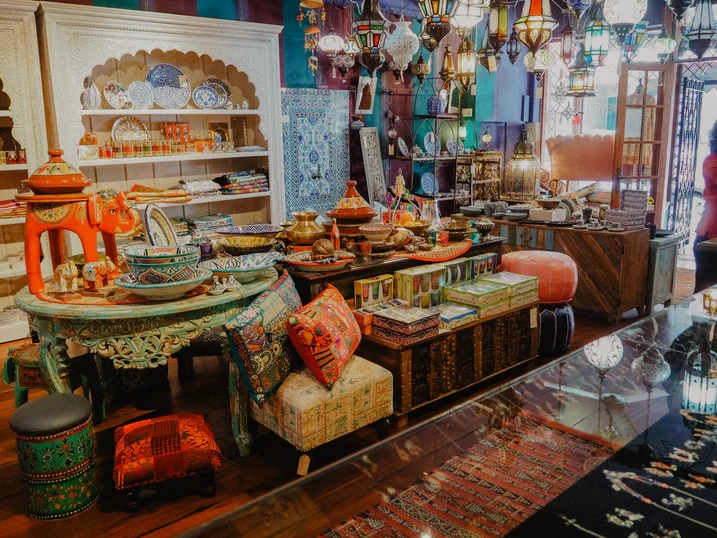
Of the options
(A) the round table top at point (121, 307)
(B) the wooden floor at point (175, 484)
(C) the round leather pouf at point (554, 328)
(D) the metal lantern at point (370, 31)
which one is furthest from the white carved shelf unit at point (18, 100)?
(C) the round leather pouf at point (554, 328)

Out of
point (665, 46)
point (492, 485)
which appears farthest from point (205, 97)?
point (492, 485)

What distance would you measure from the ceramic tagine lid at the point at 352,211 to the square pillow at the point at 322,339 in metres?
0.90

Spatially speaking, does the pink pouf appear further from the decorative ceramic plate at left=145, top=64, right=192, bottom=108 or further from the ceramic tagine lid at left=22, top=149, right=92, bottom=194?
the decorative ceramic plate at left=145, top=64, right=192, bottom=108

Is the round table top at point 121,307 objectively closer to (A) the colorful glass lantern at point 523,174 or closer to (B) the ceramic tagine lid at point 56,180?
(B) the ceramic tagine lid at point 56,180

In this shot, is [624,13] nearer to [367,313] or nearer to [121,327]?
[367,313]

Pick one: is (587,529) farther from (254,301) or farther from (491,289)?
(491,289)

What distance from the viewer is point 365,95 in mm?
7020

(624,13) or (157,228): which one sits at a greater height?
(624,13)

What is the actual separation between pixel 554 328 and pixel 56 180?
3.19 metres

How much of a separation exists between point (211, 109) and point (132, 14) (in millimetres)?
1034

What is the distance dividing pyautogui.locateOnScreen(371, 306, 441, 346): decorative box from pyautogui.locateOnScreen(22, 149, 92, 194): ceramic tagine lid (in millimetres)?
1549

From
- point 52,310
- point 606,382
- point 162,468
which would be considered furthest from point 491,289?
point 52,310

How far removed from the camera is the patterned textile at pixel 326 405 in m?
2.57

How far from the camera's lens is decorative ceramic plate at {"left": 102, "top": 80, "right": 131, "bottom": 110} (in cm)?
518
